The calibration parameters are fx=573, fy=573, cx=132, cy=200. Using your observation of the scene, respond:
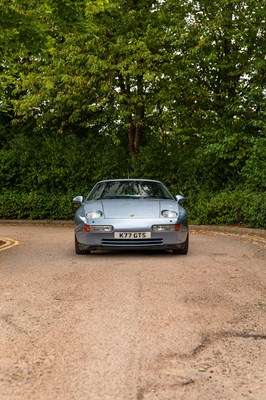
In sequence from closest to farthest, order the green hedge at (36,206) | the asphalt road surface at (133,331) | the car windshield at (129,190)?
the asphalt road surface at (133,331) < the car windshield at (129,190) < the green hedge at (36,206)

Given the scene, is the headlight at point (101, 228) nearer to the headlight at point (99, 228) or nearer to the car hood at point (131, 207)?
the headlight at point (99, 228)

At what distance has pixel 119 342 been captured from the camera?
185 inches

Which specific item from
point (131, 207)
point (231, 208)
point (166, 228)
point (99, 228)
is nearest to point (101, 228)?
point (99, 228)

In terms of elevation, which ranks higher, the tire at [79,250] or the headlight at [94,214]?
the headlight at [94,214]

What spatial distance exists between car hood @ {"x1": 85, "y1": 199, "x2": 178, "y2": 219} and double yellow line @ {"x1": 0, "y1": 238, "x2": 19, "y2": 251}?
9.46ft

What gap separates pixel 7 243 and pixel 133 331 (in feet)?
30.9

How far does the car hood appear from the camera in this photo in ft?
34.2

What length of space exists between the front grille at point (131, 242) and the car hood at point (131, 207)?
0.43m

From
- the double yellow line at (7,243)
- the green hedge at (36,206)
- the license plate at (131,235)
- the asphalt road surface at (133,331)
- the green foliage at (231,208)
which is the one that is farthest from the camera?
the green hedge at (36,206)

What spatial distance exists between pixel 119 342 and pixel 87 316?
1.02 meters

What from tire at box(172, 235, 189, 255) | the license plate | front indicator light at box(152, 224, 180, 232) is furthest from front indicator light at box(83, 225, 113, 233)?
tire at box(172, 235, 189, 255)

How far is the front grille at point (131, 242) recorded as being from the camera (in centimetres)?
1026

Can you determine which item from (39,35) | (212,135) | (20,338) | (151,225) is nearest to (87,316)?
(20,338)

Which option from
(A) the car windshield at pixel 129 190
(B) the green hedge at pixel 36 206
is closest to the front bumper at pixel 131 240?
(A) the car windshield at pixel 129 190
